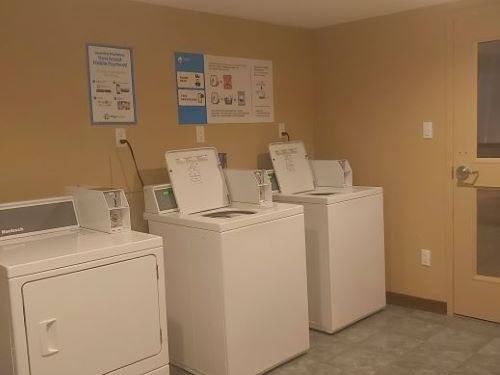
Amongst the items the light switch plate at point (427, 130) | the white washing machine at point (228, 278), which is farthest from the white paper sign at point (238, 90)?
the light switch plate at point (427, 130)

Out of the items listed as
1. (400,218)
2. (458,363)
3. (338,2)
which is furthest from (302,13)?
(458,363)

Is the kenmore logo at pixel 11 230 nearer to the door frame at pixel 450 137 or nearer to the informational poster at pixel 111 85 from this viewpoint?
the informational poster at pixel 111 85

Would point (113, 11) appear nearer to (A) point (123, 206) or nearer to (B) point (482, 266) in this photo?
(A) point (123, 206)

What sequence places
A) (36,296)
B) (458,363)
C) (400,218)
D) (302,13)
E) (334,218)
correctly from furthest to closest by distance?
(400,218)
(302,13)
(334,218)
(458,363)
(36,296)

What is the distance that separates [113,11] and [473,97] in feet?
7.45

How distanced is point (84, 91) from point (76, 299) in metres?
1.28

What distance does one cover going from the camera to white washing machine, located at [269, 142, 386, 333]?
3.36m

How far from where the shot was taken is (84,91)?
2961 millimetres

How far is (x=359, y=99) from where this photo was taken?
401cm

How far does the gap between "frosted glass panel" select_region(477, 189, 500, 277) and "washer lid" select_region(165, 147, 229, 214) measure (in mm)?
1663

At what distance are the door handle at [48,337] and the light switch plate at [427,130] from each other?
8.73 ft

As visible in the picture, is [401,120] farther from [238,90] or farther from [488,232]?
[238,90]

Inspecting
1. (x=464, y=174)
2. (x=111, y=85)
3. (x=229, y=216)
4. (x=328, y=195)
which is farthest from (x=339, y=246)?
(x=111, y=85)

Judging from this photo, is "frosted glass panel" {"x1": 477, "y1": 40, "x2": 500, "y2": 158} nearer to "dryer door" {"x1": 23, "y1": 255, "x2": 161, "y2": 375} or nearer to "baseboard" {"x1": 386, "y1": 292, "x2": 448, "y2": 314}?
"baseboard" {"x1": 386, "y1": 292, "x2": 448, "y2": 314}
